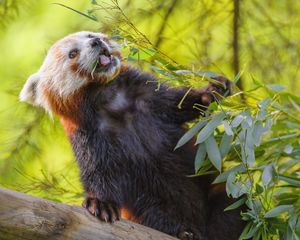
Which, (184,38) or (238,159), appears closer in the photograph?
(238,159)

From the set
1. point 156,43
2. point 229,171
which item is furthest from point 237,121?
point 156,43

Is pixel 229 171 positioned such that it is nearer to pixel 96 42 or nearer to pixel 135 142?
pixel 135 142

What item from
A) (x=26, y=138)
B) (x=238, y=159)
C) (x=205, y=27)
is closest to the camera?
(x=238, y=159)

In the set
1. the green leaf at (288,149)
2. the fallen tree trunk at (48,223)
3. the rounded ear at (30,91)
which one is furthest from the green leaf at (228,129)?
the rounded ear at (30,91)

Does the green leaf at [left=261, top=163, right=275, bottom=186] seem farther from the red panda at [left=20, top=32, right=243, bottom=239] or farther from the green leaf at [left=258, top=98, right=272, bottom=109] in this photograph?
the red panda at [left=20, top=32, right=243, bottom=239]

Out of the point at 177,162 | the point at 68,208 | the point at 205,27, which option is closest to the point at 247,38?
the point at 205,27

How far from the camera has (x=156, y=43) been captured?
4426mm

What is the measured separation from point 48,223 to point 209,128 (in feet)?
3.07

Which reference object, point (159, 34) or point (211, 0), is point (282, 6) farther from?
point (159, 34)

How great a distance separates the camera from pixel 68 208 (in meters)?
2.95

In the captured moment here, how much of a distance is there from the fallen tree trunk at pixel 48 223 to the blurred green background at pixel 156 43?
3.70 feet

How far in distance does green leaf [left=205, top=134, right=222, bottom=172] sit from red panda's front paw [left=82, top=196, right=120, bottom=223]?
0.56m

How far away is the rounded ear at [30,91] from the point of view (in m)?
4.08

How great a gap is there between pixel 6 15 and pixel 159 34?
1082mm
